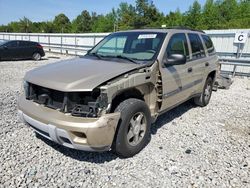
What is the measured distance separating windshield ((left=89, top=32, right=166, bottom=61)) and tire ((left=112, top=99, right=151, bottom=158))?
35.0 inches

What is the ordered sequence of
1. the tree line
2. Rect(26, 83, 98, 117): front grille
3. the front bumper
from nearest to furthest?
the front bumper < Rect(26, 83, 98, 117): front grille < the tree line

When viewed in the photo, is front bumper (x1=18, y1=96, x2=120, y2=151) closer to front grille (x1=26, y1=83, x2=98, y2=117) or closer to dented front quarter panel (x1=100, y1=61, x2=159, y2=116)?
front grille (x1=26, y1=83, x2=98, y2=117)

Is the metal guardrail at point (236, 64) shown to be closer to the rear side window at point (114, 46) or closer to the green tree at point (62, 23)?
the rear side window at point (114, 46)

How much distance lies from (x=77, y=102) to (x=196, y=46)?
132 inches

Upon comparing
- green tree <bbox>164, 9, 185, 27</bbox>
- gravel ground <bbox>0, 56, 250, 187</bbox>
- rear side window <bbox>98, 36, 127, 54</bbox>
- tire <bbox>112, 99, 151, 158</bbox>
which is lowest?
gravel ground <bbox>0, 56, 250, 187</bbox>

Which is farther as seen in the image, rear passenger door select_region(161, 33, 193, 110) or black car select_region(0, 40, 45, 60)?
black car select_region(0, 40, 45, 60)

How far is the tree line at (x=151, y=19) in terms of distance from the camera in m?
42.6

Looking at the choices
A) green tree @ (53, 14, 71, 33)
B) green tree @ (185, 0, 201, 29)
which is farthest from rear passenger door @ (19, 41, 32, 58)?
green tree @ (53, 14, 71, 33)

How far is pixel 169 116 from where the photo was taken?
5.45m

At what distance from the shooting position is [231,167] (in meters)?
3.48

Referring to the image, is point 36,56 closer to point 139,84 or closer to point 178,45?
point 178,45

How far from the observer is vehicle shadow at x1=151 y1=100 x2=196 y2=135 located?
4.81 metres

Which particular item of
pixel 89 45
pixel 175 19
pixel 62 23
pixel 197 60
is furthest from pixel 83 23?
pixel 197 60

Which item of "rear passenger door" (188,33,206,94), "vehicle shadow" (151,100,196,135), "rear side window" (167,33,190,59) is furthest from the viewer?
"rear passenger door" (188,33,206,94)
